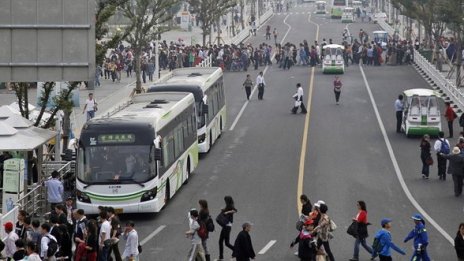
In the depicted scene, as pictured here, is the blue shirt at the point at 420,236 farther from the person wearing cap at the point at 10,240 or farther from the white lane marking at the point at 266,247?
the person wearing cap at the point at 10,240

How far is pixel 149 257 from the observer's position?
2764 cm

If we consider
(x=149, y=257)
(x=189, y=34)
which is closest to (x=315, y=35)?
(x=189, y=34)

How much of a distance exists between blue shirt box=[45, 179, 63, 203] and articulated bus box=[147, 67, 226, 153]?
36.8 feet

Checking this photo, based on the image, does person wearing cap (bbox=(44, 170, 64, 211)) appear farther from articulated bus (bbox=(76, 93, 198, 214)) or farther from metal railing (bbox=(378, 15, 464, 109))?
metal railing (bbox=(378, 15, 464, 109))

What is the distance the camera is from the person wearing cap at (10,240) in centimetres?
2448

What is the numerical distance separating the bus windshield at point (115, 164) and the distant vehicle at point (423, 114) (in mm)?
16301

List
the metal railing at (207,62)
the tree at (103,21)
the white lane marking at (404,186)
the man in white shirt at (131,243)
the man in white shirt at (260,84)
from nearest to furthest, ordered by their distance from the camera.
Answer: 1. the man in white shirt at (131,243)
2. the white lane marking at (404,186)
3. the tree at (103,21)
4. the man in white shirt at (260,84)
5. the metal railing at (207,62)

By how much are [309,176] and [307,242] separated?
1282cm

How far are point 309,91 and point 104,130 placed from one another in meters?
31.2

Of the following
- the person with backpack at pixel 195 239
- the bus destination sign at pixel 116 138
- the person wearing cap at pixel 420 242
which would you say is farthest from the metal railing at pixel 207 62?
the person wearing cap at pixel 420 242

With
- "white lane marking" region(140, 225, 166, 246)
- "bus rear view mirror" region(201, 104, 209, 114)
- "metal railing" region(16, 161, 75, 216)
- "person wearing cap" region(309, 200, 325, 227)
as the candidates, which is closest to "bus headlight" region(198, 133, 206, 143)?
"bus rear view mirror" region(201, 104, 209, 114)

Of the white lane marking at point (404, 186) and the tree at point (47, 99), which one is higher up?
the tree at point (47, 99)

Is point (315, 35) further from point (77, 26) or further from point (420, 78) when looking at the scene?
point (77, 26)

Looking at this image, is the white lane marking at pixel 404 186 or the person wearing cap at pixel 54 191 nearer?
the white lane marking at pixel 404 186
